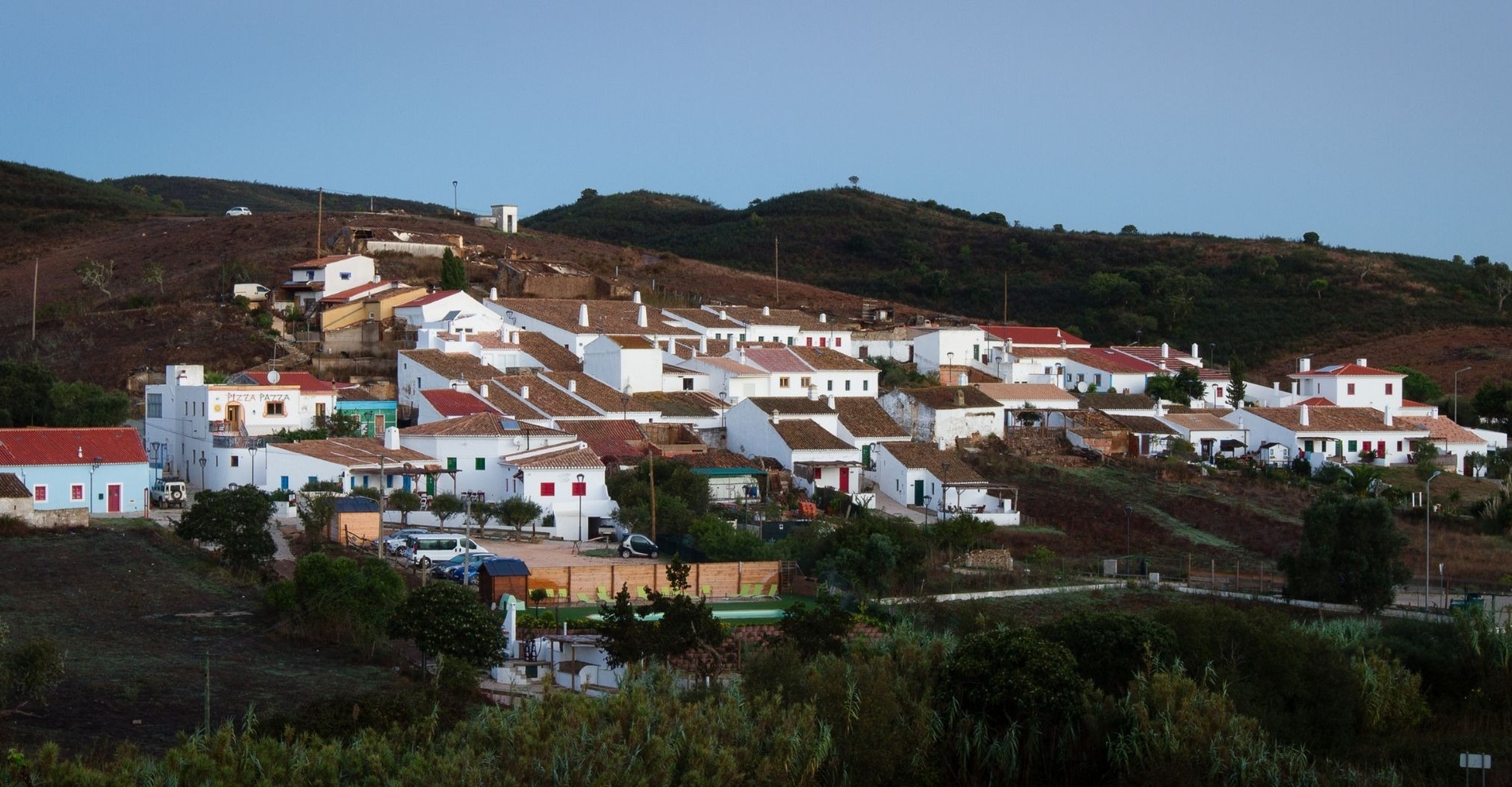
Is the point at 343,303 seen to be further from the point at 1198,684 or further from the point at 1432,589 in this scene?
the point at 1198,684

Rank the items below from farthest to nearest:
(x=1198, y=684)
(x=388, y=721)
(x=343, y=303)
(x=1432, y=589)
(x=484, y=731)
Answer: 1. (x=343, y=303)
2. (x=1432, y=589)
3. (x=1198, y=684)
4. (x=388, y=721)
5. (x=484, y=731)

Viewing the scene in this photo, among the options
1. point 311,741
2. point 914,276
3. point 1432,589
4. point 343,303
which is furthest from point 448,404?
point 914,276

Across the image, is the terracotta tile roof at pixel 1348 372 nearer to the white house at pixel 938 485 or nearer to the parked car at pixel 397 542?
the white house at pixel 938 485

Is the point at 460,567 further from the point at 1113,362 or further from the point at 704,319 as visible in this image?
the point at 1113,362

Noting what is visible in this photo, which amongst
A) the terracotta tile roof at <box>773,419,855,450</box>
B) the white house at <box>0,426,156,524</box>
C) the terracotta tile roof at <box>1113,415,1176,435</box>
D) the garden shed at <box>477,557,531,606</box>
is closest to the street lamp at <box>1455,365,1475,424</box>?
the terracotta tile roof at <box>1113,415,1176,435</box>

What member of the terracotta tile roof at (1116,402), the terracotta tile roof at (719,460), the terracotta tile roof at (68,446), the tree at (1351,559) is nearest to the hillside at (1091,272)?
the terracotta tile roof at (1116,402)

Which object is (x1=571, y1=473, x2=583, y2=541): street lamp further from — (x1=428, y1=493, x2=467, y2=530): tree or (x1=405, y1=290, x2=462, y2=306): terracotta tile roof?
(x1=405, y1=290, x2=462, y2=306): terracotta tile roof

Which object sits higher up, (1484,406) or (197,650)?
(1484,406)
